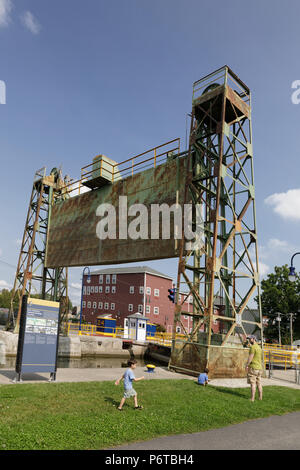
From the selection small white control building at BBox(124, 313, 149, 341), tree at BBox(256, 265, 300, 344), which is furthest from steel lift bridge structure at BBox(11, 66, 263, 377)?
tree at BBox(256, 265, 300, 344)

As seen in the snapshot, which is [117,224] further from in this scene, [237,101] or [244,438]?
[244,438]

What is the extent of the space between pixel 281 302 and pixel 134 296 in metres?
27.1

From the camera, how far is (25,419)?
655 centimetres

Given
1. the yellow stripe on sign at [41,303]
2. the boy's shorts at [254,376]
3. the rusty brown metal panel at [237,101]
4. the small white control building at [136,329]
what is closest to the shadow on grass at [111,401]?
the yellow stripe on sign at [41,303]

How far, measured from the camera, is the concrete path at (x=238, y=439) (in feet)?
19.5

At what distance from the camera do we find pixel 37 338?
11156mm

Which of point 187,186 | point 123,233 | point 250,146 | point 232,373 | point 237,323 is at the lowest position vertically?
point 232,373

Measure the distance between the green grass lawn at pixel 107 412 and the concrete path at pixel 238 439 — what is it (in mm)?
262

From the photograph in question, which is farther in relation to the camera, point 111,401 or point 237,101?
point 237,101

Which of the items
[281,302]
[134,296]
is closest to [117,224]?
[281,302]
